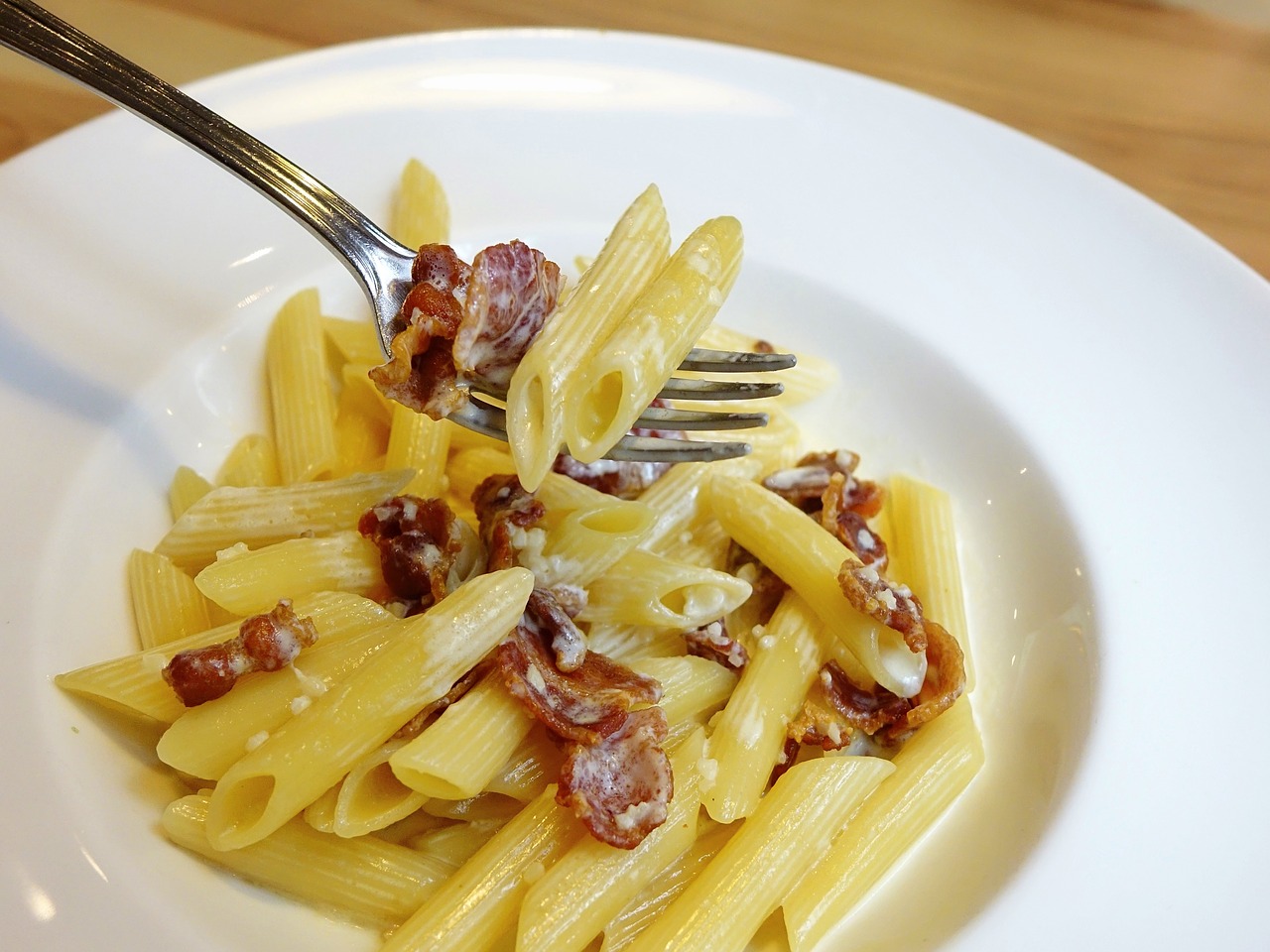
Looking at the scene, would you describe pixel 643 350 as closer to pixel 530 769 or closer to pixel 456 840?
pixel 530 769

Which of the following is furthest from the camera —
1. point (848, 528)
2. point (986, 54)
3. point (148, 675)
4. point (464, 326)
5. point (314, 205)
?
point (986, 54)

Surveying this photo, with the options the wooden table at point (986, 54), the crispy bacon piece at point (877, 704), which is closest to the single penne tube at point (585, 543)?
the crispy bacon piece at point (877, 704)

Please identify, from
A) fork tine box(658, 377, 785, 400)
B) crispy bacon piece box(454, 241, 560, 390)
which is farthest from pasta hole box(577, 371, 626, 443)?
fork tine box(658, 377, 785, 400)

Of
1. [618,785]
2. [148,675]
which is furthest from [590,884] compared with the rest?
[148,675]

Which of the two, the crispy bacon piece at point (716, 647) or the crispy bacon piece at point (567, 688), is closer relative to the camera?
the crispy bacon piece at point (567, 688)

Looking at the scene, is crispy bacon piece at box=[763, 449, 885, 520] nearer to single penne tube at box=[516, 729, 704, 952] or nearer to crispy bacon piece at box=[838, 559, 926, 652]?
crispy bacon piece at box=[838, 559, 926, 652]

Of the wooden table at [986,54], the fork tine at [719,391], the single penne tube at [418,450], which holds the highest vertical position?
the wooden table at [986,54]

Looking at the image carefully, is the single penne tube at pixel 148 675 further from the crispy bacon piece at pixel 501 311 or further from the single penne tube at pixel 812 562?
the single penne tube at pixel 812 562
